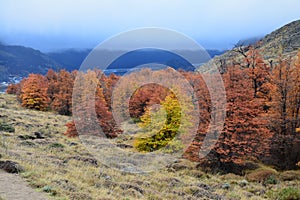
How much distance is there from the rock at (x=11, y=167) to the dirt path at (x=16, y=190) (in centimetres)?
81

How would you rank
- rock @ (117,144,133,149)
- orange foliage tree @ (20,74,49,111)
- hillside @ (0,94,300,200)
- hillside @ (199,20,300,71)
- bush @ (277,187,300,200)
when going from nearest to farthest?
hillside @ (0,94,300,200) < bush @ (277,187,300,200) < rock @ (117,144,133,149) < orange foliage tree @ (20,74,49,111) < hillside @ (199,20,300,71)

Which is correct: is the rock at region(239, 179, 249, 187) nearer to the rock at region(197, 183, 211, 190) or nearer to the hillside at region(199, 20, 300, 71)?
the rock at region(197, 183, 211, 190)

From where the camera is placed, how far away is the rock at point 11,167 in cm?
1372

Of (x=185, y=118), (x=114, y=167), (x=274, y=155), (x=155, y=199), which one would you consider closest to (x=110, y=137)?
(x=185, y=118)

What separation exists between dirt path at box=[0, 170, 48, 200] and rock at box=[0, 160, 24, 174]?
809 millimetres

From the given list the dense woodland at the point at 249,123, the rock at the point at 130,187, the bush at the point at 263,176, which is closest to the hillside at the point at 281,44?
the dense woodland at the point at 249,123

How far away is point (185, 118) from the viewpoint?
1157 inches

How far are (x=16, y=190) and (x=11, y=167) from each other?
9.98ft

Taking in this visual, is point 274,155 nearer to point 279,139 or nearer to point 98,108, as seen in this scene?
point 279,139

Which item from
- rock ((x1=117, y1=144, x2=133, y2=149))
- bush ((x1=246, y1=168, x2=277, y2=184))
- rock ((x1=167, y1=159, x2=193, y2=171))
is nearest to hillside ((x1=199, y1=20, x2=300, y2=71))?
rock ((x1=117, y1=144, x2=133, y2=149))

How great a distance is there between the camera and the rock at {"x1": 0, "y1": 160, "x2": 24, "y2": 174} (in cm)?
1372

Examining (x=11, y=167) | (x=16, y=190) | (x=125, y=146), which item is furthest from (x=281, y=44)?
(x=16, y=190)

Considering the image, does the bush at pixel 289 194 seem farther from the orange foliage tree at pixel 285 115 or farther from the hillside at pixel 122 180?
the orange foliage tree at pixel 285 115

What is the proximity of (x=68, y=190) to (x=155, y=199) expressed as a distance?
15.0 feet
